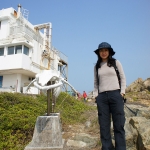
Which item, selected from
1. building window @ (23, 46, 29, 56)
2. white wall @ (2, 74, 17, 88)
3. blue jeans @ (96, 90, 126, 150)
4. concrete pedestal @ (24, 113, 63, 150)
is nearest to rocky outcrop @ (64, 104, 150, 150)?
concrete pedestal @ (24, 113, 63, 150)

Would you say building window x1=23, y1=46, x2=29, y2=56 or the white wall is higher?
building window x1=23, y1=46, x2=29, y2=56

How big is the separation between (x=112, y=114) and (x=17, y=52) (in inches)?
591

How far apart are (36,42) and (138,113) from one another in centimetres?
1424

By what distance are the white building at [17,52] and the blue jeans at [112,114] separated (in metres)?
12.4

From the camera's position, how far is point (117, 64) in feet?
9.49

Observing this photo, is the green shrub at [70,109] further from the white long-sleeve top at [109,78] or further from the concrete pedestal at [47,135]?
the white long-sleeve top at [109,78]

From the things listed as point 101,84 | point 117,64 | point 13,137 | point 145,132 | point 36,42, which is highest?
point 36,42

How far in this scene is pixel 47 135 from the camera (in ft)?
11.7

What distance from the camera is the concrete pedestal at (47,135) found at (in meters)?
3.47

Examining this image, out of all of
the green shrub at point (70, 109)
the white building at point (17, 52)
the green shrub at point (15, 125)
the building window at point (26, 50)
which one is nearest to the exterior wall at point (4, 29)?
the white building at point (17, 52)

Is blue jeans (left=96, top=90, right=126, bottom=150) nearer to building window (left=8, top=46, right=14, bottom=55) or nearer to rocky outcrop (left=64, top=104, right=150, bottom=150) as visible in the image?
rocky outcrop (left=64, top=104, right=150, bottom=150)

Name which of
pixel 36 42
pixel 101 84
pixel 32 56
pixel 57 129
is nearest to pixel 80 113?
pixel 57 129

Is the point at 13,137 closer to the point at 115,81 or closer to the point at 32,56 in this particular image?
the point at 115,81

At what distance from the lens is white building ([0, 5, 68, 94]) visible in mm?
15453
